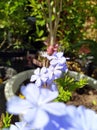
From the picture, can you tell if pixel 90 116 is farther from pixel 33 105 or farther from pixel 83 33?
pixel 83 33

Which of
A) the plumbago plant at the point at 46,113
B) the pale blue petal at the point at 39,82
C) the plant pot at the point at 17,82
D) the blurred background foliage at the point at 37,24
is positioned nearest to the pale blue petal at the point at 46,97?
the plumbago plant at the point at 46,113

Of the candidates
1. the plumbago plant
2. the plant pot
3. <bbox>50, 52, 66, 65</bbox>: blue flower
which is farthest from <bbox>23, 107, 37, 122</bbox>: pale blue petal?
the plant pot

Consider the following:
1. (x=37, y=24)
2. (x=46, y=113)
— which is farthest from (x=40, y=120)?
(x=37, y=24)

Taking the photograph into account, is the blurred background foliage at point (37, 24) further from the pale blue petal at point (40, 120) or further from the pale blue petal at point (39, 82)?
the pale blue petal at point (40, 120)

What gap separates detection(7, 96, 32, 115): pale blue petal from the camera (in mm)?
545

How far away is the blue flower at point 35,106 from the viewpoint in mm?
540

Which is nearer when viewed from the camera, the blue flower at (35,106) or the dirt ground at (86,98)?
the blue flower at (35,106)

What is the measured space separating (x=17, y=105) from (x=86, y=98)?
7.74ft

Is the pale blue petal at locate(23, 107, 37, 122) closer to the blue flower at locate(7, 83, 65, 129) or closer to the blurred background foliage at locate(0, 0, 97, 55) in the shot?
A: the blue flower at locate(7, 83, 65, 129)

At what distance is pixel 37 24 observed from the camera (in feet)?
12.8

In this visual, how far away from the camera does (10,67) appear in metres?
3.58

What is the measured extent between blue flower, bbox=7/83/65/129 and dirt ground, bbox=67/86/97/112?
2175 mm

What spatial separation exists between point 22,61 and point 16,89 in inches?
42.1

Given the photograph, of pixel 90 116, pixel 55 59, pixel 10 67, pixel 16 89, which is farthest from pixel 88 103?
pixel 90 116
